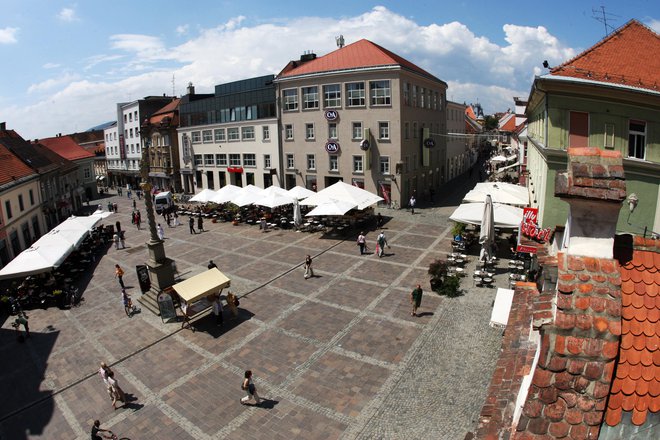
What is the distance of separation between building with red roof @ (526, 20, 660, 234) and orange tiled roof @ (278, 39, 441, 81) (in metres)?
21.2

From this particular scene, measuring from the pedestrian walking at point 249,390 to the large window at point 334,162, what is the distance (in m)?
31.9

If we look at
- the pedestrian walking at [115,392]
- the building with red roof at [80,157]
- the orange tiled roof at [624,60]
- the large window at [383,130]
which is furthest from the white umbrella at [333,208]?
the building with red roof at [80,157]

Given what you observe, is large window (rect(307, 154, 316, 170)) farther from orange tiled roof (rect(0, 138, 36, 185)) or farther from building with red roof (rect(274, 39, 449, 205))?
orange tiled roof (rect(0, 138, 36, 185))

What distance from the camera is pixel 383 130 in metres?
39.0

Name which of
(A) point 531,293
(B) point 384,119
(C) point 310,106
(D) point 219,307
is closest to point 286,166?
(C) point 310,106

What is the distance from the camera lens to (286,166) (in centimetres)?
4600

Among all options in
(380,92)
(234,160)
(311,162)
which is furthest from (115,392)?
(234,160)

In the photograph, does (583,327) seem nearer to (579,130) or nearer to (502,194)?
(579,130)

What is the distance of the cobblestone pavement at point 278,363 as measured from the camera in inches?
441

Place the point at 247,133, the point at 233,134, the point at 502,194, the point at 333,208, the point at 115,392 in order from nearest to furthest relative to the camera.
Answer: the point at 115,392
the point at 502,194
the point at 333,208
the point at 247,133
the point at 233,134

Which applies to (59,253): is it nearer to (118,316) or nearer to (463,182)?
(118,316)

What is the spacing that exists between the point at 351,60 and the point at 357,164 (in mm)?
10271

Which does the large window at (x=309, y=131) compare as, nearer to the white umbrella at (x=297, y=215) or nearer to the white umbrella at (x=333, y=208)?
the white umbrella at (x=297, y=215)

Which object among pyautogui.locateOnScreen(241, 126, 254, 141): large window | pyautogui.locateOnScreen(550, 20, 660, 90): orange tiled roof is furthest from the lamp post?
pyautogui.locateOnScreen(241, 126, 254, 141): large window
